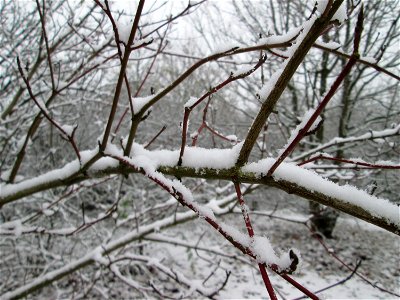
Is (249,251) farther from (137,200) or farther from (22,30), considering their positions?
(137,200)

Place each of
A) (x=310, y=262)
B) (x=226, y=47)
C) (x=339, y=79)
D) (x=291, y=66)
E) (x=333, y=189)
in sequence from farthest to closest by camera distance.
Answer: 1. (x=310, y=262)
2. (x=226, y=47)
3. (x=333, y=189)
4. (x=291, y=66)
5. (x=339, y=79)

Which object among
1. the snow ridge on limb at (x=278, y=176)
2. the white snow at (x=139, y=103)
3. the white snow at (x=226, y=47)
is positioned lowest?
the snow ridge on limb at (x=278, y=176)

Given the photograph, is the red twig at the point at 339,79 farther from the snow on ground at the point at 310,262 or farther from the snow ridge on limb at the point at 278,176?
the snow on ground at the point at 310,262

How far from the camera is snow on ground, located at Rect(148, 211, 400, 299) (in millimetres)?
5613

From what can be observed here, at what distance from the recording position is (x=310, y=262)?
24.0 ft

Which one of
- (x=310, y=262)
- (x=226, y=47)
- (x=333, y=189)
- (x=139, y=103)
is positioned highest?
(x=226, y=47)

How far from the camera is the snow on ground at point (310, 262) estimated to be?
5.61 m

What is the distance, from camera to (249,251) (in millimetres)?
719

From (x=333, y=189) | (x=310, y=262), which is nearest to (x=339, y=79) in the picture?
(x=333, y=189)

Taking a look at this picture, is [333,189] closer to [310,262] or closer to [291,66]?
[291,66]

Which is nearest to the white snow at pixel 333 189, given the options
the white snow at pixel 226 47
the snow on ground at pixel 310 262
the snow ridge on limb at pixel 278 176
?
the snow ridge on limb at pixel 278 176

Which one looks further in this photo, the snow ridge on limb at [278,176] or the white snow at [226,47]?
the white snow at [226,47]

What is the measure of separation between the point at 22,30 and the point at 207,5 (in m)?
4.79

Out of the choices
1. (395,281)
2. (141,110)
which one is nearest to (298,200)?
(395,281)
